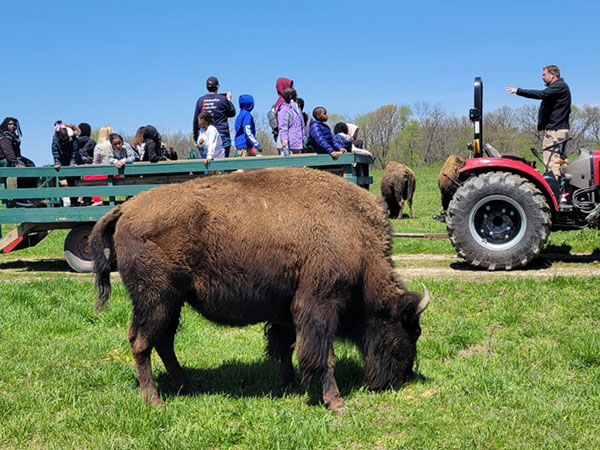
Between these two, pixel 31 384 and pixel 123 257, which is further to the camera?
pixel 31 384

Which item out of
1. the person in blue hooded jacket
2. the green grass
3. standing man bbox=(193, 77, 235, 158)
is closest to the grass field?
the green grass

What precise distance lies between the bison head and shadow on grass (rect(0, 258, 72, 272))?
26.1 feet

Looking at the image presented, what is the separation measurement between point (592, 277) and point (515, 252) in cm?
121

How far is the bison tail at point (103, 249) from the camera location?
5.16 m

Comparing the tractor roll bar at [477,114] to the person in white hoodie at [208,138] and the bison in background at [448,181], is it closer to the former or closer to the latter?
the person in white hoodie at [208,138]

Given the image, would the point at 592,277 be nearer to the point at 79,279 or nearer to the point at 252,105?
the point at 252,105

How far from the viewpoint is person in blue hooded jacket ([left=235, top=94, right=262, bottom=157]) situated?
422 inches

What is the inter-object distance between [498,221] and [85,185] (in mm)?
7221

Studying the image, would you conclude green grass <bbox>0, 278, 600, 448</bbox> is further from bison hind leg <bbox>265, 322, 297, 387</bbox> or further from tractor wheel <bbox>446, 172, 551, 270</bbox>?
tractor wheel <bbox>446, 172, 551, 270</bbox>

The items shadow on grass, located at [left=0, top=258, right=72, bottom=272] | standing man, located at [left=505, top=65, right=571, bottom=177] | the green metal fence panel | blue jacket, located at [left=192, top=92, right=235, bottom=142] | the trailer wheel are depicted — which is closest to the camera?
standing man, located at [left=505, top=65, right=571, bottom=177]

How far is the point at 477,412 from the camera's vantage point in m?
4.60

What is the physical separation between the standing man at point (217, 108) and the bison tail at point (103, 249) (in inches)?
220

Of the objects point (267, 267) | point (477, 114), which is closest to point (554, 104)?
point (477, 114)

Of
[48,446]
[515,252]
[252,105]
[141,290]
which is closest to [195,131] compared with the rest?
[252,105]
